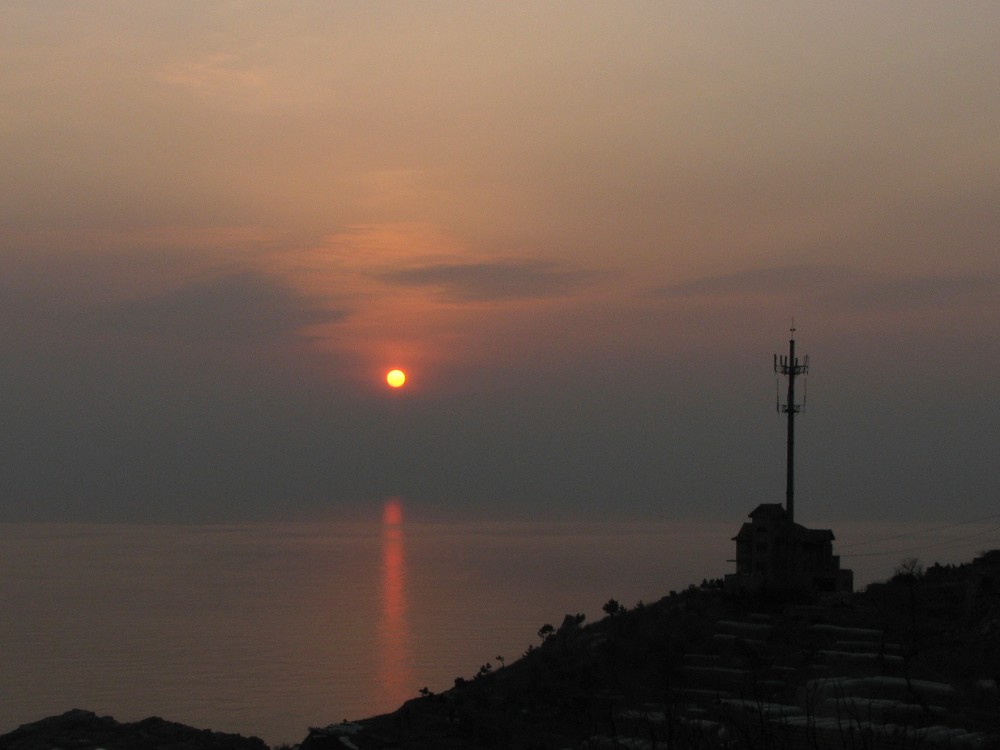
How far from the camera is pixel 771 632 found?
3825 cm

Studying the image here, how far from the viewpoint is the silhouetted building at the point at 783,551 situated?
155 feet

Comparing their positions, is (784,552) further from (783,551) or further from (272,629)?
(272,629)

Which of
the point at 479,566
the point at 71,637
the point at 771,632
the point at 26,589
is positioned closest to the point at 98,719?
the point at 771,632

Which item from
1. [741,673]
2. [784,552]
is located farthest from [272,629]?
[741,673]

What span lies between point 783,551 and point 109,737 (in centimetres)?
2717

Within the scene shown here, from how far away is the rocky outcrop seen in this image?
3309 centimetres

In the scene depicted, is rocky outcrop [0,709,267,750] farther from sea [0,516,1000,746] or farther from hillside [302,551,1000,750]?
sea [0,516,1000,746]

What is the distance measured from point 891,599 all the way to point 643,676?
36.1 ft

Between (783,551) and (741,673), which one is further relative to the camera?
(783,551)

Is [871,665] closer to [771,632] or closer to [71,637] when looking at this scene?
[771,632]

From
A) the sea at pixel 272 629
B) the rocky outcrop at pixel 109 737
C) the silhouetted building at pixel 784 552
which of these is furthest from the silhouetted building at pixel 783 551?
the rocky outcrop at pixel 109 737

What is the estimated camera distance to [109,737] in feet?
111

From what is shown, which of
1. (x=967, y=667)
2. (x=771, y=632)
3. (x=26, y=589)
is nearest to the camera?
(x=967, y=667)

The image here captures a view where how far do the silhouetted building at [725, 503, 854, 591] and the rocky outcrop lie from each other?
2185 cm
